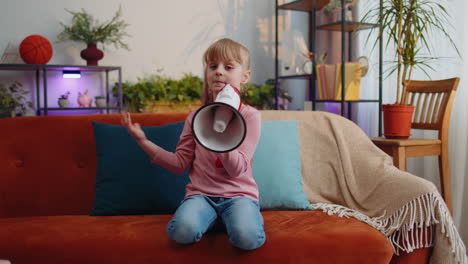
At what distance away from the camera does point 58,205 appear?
1.91m

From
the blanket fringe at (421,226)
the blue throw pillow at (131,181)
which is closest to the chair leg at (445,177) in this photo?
the blanket fringe at (421,226)

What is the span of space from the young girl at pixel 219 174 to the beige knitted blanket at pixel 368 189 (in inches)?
19.5

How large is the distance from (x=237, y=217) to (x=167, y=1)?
3.49m

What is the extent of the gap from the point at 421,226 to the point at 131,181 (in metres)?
1.13

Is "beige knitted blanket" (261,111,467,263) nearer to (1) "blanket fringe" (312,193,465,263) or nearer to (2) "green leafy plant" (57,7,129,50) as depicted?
(1) "blanket fringe" (312,193,465,263)

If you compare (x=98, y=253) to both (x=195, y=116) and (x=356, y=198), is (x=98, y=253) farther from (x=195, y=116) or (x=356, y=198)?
(x=356, y=198)

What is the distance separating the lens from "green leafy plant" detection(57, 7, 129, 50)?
392 cm

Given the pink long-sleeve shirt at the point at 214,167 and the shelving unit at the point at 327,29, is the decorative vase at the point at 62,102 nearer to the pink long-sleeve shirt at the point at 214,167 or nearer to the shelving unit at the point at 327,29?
the shelving unit at the point at 327,29

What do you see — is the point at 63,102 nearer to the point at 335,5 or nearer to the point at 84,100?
the point at 84,100

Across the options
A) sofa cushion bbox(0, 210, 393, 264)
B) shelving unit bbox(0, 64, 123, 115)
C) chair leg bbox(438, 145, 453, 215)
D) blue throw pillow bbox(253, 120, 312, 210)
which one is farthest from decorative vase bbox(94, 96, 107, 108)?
chair leg bbox(438, 145, 453, 215)

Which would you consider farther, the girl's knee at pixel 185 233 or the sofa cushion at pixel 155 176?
the sofa cushion at pixel 155 176

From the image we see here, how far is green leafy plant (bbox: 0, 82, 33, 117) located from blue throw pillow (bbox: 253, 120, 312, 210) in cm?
263

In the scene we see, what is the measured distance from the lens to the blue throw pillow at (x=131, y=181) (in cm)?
182

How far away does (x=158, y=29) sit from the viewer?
14.5ft
